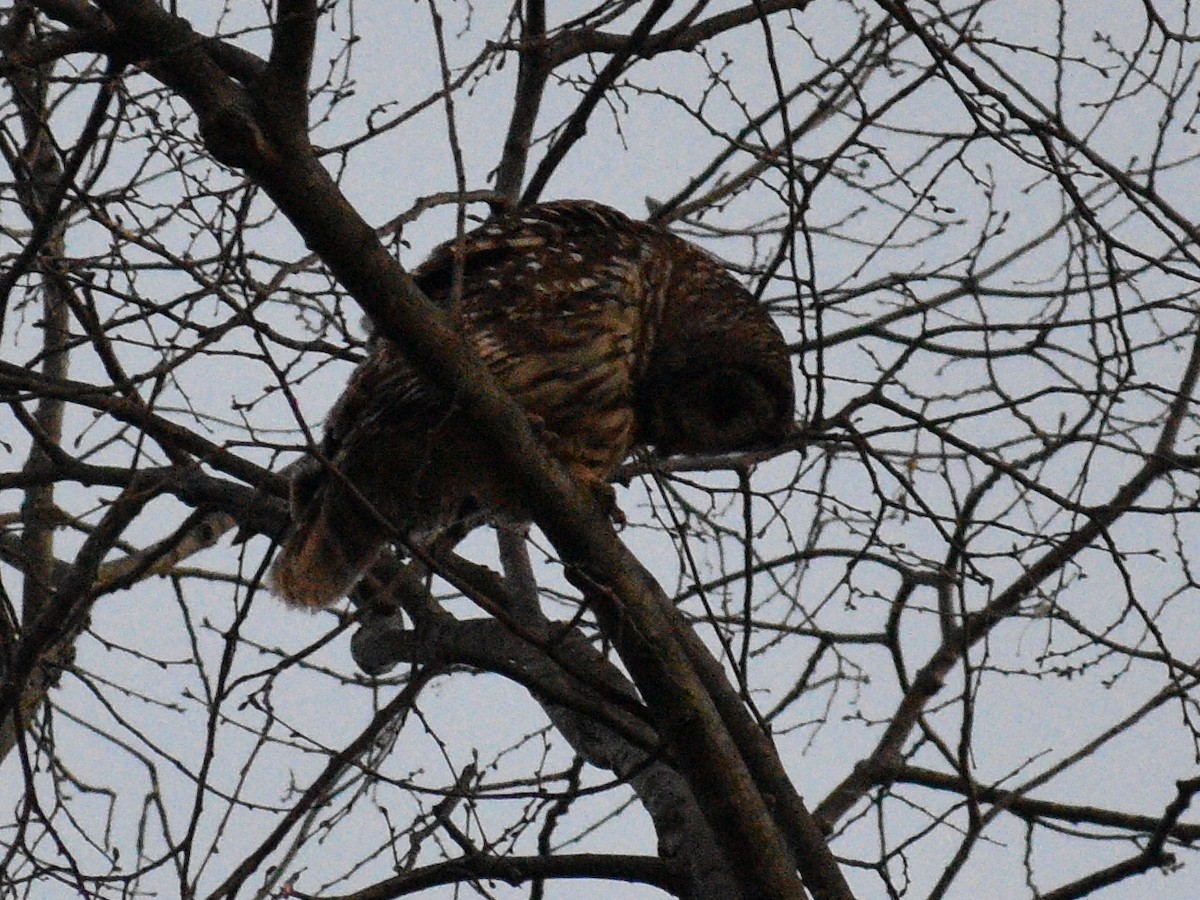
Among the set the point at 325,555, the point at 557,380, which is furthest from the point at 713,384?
the point at 325,555

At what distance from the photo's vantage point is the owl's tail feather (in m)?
4.34

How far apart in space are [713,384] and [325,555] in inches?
46.0

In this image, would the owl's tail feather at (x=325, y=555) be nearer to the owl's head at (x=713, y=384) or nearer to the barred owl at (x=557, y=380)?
the barred owl at (x=557, y=380)

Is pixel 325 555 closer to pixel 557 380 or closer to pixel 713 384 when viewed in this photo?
pixel 557 380

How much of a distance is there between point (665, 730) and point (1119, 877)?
4.08ft

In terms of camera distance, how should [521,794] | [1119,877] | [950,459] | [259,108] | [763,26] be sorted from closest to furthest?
1. [259,108]
2. [763,26]
3. [521,794]
4. [1119,877]
5. [950,459]

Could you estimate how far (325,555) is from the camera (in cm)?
438

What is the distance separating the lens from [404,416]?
413 centimetres

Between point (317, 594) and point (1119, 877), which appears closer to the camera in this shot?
point (1119, 877)

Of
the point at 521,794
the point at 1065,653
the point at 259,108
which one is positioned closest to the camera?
the point at 259,108

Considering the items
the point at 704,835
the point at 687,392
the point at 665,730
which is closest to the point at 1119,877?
the point at 704,835

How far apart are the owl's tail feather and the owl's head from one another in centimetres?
83

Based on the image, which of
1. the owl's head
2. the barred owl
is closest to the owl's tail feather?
the barred owl

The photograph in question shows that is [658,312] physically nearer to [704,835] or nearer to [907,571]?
[907,571]
